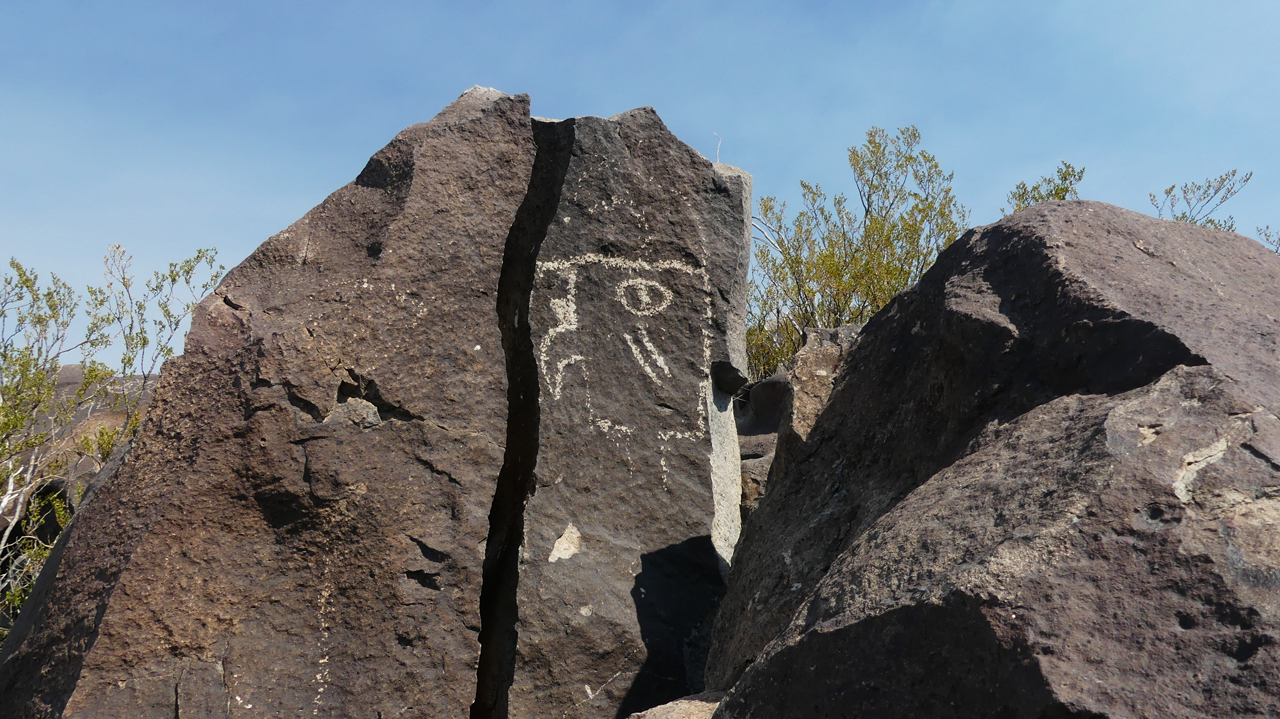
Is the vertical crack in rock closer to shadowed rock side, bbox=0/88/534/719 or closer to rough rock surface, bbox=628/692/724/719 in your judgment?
shadowed rock side, bbox=0/88/534/719

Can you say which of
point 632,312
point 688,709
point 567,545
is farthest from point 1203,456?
point 632,312

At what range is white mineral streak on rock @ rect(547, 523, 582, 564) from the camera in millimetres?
3047

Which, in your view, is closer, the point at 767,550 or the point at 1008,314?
the point at 1008,314

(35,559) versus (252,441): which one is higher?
(252,441)

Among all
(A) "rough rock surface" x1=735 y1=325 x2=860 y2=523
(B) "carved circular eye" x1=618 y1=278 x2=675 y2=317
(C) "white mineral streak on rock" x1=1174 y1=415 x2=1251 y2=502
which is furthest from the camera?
(B) "carved circular eye" x1=618 y1=278 x2=675 y2=317

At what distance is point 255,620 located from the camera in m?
2.59

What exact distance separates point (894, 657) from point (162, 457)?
7.30 feet

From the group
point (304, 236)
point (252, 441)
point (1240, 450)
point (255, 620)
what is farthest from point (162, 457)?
point (1240, 450)

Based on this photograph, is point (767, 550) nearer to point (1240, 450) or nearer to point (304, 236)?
point (1240, 450)

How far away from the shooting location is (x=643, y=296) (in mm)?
3393

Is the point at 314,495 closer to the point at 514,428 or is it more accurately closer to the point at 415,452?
the point at 415,452

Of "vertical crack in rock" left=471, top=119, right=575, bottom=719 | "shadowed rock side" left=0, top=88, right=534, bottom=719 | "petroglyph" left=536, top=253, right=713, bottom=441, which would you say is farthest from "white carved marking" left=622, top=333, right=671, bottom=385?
"shadowed rock side" left=0, top=88, right=534, bottom=719

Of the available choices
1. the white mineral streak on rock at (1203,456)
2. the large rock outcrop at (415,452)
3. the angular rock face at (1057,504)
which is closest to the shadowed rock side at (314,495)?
the large rock outcrop at (415,452)

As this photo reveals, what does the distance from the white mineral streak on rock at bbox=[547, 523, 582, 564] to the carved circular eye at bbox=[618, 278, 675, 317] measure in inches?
32.7
